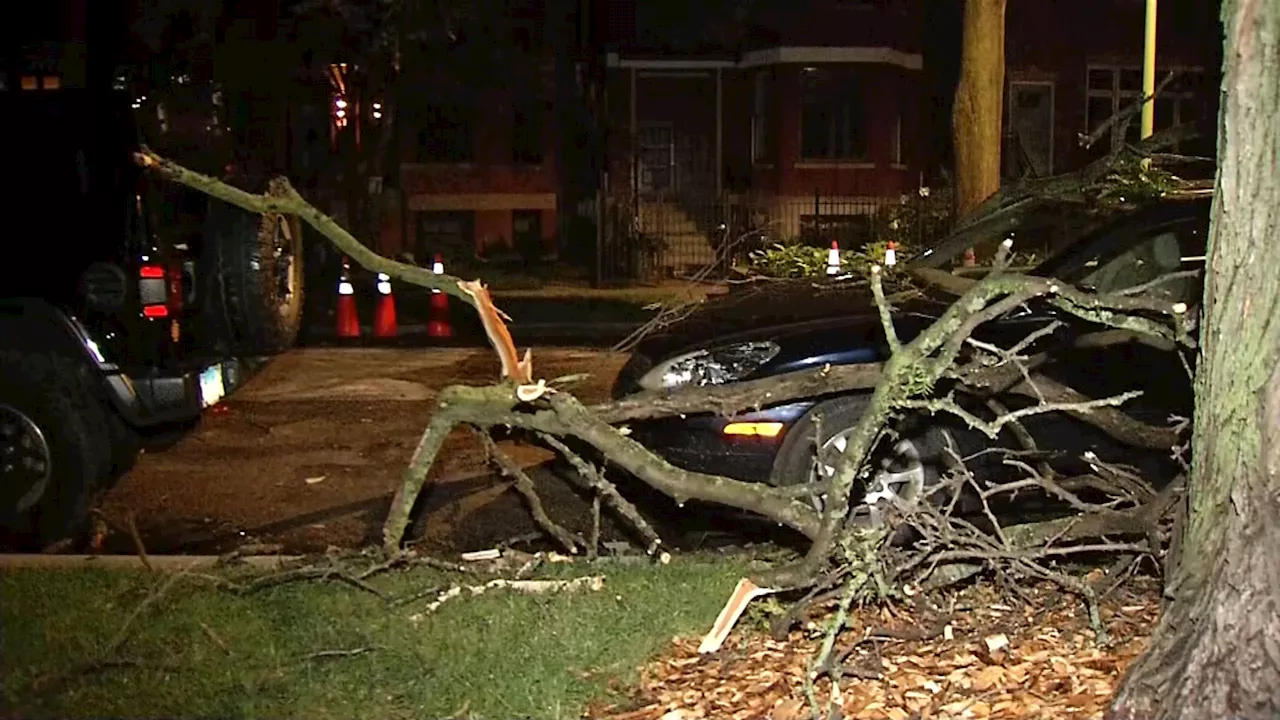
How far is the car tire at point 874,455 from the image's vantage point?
650 centimetres

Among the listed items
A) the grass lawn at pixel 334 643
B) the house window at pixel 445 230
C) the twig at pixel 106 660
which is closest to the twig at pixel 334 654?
the grass lawn at pixel 334 643

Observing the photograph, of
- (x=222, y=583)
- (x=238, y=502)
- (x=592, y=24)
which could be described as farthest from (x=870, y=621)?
(x=592, y=24)

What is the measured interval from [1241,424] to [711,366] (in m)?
3.10

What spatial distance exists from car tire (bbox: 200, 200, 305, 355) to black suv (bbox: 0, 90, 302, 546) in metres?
0.55

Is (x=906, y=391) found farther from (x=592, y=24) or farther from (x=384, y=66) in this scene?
(x=592, y=24)

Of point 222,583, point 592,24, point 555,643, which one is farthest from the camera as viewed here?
point 592,24

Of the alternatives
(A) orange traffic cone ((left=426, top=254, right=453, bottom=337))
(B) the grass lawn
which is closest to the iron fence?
(A) orange traffic cone ((left=426, top=254, right=453, bottom=337))

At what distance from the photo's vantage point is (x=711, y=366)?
6832 mm

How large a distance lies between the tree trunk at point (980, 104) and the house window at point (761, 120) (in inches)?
489

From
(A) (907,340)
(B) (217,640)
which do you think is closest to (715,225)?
(A) (907,340)

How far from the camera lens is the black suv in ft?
23.3

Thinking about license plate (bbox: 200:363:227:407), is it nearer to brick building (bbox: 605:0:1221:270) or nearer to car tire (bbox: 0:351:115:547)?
car tire (bbox: 0:351:115:547)

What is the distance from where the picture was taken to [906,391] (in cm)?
466

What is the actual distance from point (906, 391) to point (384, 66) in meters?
16.5
